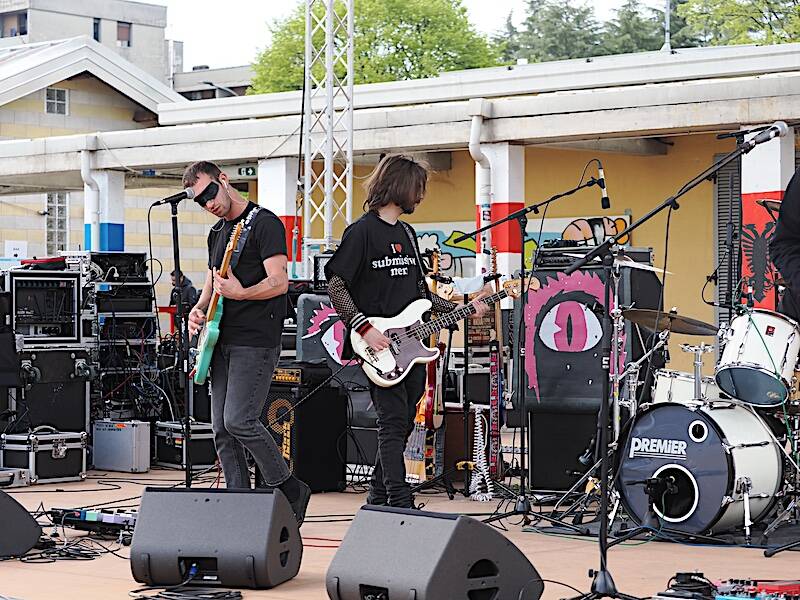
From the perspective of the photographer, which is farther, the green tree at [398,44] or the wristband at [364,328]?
the green tree at [398,44]

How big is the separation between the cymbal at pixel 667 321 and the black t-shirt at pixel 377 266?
3.82 feet

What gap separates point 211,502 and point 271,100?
47.7 feet

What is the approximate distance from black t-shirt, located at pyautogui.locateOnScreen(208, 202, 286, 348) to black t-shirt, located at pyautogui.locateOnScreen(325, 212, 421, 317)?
15.6 inches

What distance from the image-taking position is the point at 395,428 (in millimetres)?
6750

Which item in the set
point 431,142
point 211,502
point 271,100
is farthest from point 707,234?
point 211,502

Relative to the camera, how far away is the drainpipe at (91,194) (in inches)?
722

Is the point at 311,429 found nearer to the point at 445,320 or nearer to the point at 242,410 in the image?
the point at 445,320

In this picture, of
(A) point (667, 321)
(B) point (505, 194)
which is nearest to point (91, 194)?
(B) point (505, 194)

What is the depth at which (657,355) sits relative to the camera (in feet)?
27.0

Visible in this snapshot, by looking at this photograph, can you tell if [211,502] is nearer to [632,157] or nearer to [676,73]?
[676,73]

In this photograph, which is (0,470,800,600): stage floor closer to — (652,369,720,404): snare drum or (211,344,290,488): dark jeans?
(211,344,290,488): dark jeans

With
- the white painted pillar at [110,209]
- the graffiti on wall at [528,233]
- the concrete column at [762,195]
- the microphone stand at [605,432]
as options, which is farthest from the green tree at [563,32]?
the microphone stand at [605,432]

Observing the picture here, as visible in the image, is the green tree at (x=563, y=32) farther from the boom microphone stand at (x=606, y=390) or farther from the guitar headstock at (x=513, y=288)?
the boom microphone stand at (x=606, y=390)

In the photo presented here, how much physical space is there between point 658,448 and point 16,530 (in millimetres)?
3279
